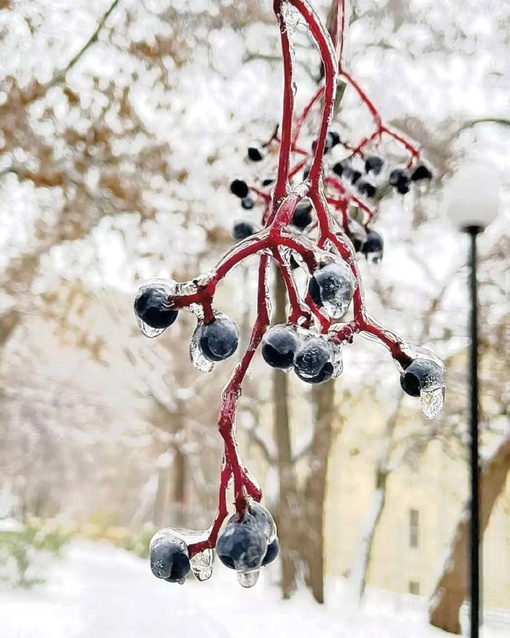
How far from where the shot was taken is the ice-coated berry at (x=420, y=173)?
2.39ft

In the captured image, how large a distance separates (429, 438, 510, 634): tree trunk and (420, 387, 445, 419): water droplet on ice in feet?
12.4

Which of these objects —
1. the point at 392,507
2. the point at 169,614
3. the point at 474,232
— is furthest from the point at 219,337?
the point at 392,507

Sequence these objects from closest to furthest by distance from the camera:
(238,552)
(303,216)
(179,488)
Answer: (238,552) < (303,216) < (179,488)

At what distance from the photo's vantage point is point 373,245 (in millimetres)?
617

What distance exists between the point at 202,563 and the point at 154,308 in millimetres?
105

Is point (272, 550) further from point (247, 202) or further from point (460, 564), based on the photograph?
point (460, 564)

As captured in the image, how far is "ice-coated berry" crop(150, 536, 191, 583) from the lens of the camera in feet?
1.04

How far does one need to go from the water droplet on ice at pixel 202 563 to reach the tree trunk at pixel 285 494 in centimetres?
378

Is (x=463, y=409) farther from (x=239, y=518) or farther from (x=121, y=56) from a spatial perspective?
(x=239, y=518)

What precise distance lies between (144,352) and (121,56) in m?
5.28

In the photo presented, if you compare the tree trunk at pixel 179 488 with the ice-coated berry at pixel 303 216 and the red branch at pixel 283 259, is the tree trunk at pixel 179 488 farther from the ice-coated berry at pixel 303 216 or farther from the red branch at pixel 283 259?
the red branch at pixel 283 259

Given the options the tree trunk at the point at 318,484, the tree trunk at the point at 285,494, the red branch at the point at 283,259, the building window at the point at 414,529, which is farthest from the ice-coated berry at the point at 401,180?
the building window at the point at 414,529

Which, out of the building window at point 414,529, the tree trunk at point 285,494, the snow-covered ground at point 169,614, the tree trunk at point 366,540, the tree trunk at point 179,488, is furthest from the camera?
the building window at point 414,529

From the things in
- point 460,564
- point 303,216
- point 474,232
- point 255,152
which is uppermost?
point 474,232
